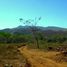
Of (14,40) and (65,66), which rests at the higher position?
(65,66)

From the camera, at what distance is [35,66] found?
69.8 feet

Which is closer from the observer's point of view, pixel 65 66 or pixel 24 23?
pixel 65 66

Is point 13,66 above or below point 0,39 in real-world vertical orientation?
above

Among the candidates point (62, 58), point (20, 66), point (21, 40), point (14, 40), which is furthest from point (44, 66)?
point (21, 40)

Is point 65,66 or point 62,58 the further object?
point 62,58

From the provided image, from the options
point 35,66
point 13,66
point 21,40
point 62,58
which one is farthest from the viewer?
point 21,40

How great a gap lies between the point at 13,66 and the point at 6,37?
3411 inches

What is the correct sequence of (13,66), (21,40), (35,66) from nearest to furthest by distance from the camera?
(13,66)
(35,66)
(21,40)

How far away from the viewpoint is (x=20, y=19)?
5800 centimetres

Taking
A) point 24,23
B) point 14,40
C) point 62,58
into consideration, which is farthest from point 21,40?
point 62,58

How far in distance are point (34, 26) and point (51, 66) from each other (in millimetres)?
36809

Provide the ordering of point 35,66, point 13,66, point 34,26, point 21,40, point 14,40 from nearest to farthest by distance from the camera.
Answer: point 13,66 → point 35,66 → point 34,26 → point 14,40 → point 21,40

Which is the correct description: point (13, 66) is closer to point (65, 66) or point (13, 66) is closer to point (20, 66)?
point (20, 66)

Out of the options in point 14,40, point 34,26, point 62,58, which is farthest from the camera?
point 14,40
